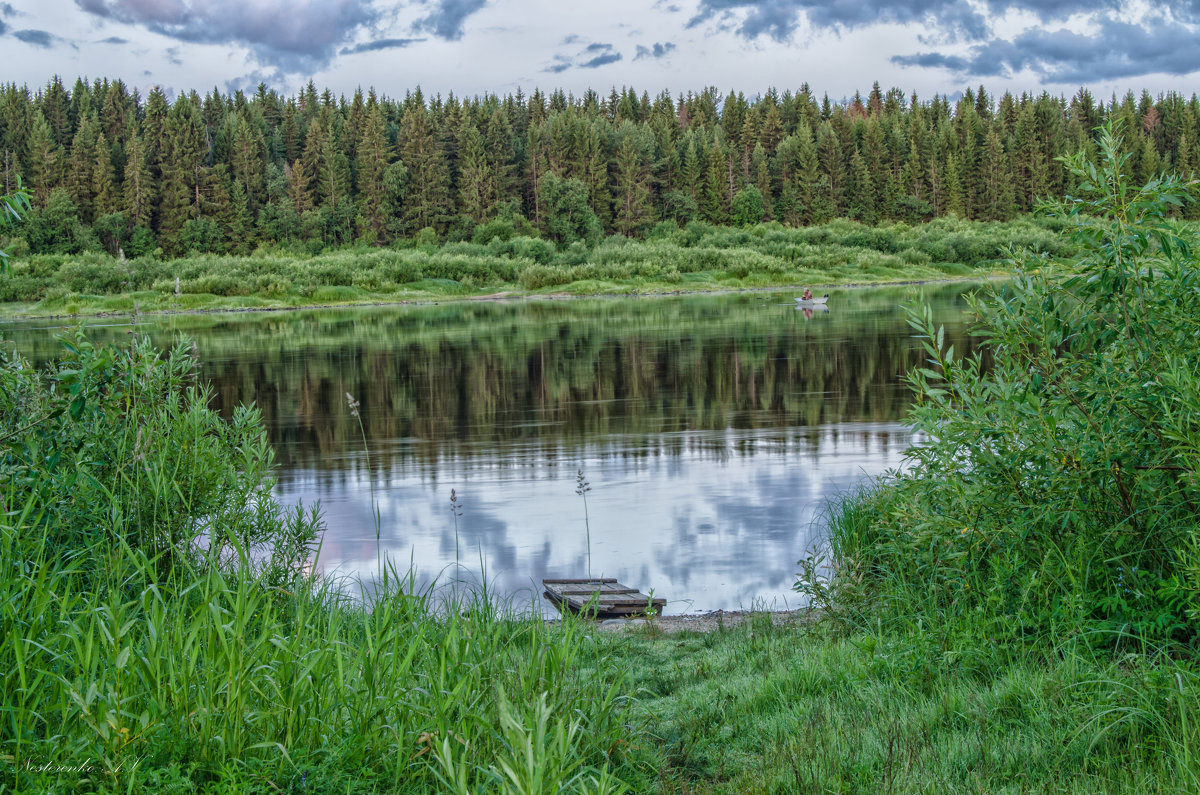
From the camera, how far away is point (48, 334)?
168 feet

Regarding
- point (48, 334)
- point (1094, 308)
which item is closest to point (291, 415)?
point (1094, 308)

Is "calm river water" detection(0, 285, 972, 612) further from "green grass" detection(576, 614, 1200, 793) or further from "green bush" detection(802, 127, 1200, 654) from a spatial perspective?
"green bush" detection(802, 127, 1200, 654)

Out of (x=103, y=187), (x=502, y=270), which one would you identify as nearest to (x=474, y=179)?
(x=502, y=270)

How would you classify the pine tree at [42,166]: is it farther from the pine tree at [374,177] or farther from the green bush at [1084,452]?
the green bush at [1084,452]

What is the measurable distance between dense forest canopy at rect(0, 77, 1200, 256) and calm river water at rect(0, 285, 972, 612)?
7332 centimetres

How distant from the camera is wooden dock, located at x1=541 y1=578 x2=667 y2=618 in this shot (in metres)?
9.61

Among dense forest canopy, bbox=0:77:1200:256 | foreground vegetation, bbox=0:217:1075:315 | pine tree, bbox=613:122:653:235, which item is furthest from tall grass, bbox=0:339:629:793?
pine tree, bbox=613:122:653:235

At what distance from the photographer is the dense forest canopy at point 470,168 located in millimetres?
113688

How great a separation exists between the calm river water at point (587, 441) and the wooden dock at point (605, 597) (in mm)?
327

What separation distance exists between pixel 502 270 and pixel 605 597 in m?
81.1

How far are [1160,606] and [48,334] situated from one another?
176ft

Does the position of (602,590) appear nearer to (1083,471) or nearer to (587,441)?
(1083,471)

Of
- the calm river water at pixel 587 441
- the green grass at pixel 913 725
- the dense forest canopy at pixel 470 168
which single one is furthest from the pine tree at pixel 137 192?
the green grass at pixel 913 725

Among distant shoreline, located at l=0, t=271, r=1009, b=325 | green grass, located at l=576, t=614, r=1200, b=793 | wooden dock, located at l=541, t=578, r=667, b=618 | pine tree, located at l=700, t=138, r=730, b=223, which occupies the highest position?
pine tree, located at l=700, t=138, r=730, b=223
